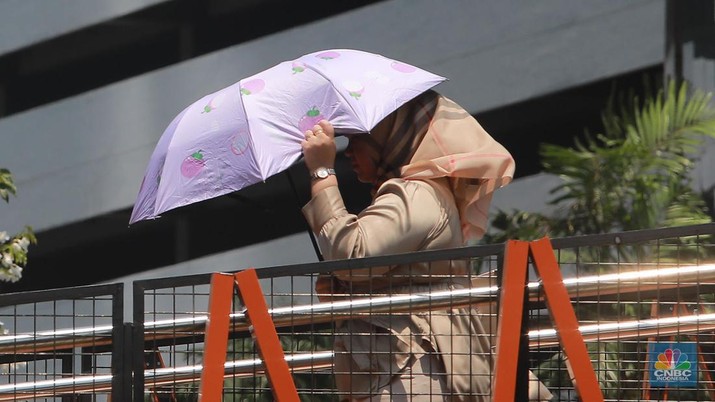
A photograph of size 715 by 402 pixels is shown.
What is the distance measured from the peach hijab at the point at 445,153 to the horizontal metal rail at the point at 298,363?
473mm

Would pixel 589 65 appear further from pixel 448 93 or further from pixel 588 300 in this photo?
pixel 588 300

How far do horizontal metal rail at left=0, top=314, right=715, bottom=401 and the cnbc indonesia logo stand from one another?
0.05m

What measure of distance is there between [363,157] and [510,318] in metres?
0.74

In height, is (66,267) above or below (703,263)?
above

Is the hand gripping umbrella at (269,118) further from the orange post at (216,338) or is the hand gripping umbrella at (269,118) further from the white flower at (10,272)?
the white flower at (10,272)

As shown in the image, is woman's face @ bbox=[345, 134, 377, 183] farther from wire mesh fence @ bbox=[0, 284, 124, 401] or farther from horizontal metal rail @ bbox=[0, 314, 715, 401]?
wire mesh fence @ bbox=[0, 284, 124, 401]

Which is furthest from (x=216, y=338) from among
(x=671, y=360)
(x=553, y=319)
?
(x=671, y=360)

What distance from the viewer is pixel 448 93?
9.01m

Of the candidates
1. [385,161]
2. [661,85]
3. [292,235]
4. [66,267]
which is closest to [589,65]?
[661,85]

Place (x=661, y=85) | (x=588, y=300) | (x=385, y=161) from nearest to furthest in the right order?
1. (x=588, y=300)
2. (x=385, y=161)
3. (x=661, y=85)

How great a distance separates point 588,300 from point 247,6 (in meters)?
5.80

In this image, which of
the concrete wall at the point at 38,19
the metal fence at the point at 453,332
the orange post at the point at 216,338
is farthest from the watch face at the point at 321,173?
the concrete wall at the point at 38,19

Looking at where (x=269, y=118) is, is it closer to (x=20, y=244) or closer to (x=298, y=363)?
(x=298, y=363)

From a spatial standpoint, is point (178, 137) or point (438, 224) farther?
point (178, 137)
